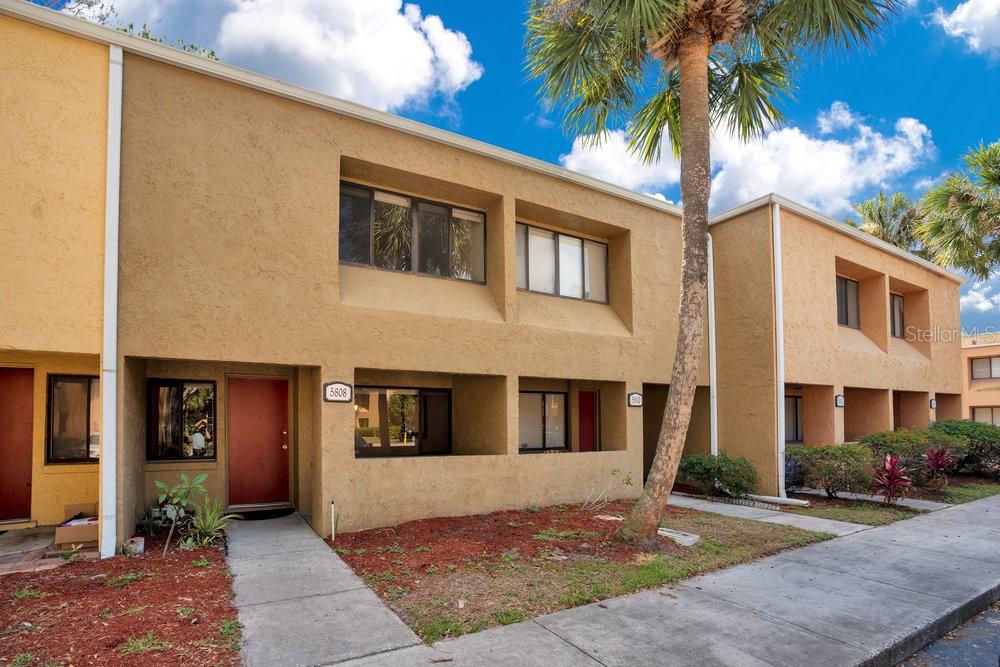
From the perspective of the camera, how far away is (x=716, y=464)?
1226 centimetres

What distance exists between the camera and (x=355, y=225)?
966 centimetres

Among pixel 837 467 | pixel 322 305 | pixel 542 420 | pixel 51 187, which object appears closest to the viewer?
pixel 51 187

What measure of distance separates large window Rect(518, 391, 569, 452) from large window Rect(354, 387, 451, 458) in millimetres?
1866

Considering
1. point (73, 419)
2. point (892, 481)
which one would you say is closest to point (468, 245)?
point (73, 419)

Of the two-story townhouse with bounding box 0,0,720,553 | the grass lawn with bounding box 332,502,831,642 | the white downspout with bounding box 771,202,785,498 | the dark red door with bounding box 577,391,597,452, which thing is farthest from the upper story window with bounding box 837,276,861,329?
the grass lawn with bounding box 332,502,831,642

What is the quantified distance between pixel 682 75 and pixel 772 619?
743cm

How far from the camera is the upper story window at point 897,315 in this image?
19.0 meters

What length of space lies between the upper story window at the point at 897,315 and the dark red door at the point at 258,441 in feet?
62.1

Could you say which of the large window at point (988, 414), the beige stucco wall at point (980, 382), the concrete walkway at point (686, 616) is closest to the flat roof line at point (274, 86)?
the concrete walkway at point (686, 616)

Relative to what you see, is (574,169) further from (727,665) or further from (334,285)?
(727,665)

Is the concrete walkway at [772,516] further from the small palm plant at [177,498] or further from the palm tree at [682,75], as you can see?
the small palm plant at [177,498]

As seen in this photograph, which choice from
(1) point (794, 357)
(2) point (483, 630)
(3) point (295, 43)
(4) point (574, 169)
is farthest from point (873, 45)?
(3) point (295, 43)

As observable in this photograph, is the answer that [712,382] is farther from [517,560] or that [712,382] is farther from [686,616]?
[686,616]

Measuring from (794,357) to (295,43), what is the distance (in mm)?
15858
